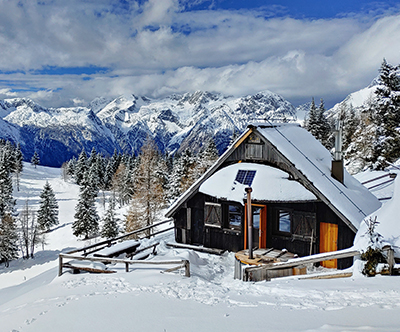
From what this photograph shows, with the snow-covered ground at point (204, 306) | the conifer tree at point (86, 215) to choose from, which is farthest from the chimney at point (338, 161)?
the conifer tree at point (86, 215)

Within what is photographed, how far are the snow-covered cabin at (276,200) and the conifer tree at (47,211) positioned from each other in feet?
177

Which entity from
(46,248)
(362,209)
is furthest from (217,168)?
(46,248)

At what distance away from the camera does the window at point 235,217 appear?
641 inches

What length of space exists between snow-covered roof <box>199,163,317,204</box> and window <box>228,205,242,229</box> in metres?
1.37

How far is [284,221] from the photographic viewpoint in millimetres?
15852

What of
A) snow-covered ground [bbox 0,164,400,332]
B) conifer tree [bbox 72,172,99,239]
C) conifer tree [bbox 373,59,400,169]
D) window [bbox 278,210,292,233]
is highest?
conifer tree [bbox 373,59,400,169]

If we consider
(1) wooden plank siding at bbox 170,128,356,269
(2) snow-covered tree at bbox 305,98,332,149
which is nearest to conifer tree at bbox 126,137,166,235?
(1) wooden plank siding at bbox 170,128,356,269

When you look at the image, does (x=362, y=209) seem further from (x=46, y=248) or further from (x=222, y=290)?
(x=46, y=248)

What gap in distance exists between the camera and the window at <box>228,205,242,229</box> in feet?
53.4

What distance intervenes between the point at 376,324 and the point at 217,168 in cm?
1229

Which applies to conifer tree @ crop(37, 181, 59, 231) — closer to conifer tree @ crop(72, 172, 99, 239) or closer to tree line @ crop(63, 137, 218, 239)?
tree line @ crop(63, 137, 218, 239)

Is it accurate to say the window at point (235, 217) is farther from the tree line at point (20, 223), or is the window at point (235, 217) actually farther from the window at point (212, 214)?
the tree line at point (20, 223)

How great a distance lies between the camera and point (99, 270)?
12617 mm

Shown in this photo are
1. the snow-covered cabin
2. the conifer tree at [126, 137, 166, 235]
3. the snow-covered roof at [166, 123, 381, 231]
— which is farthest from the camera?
the conifer tree at [126, 137, 166, 235]
